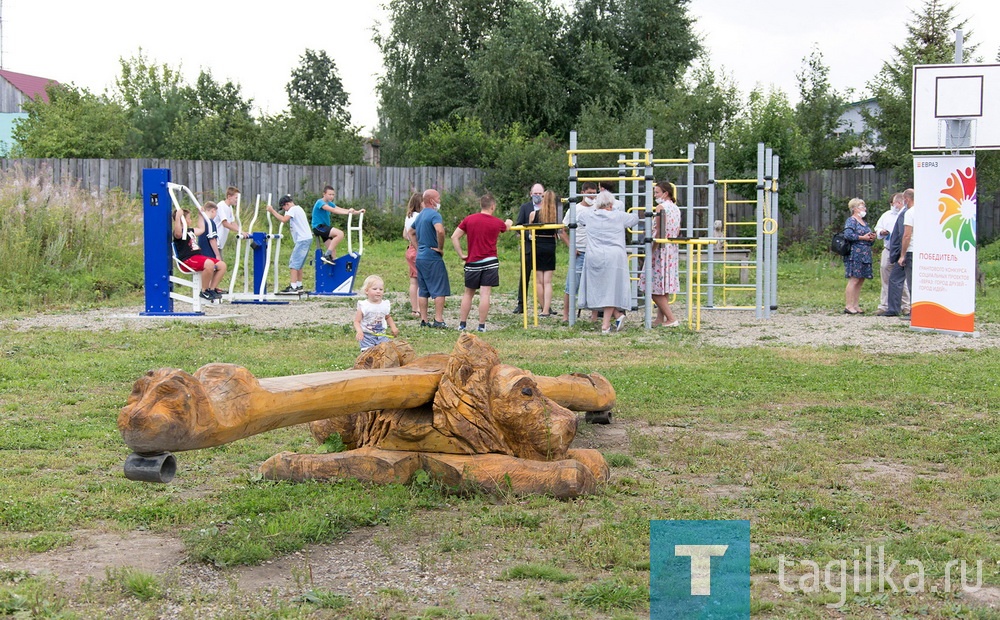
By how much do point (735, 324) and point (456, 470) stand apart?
969 cm

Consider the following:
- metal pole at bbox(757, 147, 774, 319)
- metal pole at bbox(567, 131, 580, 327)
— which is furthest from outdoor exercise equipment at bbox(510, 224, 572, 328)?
metal pole at bbox(757, 147, 774, 319)

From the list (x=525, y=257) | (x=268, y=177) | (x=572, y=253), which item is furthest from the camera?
(x=268, y=177)

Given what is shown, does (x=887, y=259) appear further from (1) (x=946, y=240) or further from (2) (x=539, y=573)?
(2) (x=539, y=573)

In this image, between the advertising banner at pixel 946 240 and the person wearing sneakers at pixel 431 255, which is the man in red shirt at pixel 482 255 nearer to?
the person wearing sneakers at pixel 431 255

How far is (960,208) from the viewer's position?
531 inches

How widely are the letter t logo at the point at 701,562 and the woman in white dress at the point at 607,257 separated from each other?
8738 millimetres

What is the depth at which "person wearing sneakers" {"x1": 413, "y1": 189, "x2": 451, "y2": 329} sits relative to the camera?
1364 cm

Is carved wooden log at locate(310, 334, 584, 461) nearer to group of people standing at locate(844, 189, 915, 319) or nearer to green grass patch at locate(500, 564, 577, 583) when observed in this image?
green grass patch at locate(500, 564, 577, 583)

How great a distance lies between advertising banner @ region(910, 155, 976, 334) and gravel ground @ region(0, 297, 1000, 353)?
29cm

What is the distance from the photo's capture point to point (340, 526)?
16.7 ft

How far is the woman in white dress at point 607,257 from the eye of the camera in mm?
13445

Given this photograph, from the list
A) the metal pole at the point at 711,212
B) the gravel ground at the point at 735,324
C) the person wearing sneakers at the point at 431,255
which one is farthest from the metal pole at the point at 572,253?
the metal pole at the point at 711,212

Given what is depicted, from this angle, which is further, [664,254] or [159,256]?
[159,256]

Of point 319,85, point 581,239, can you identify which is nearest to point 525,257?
point 581,239
